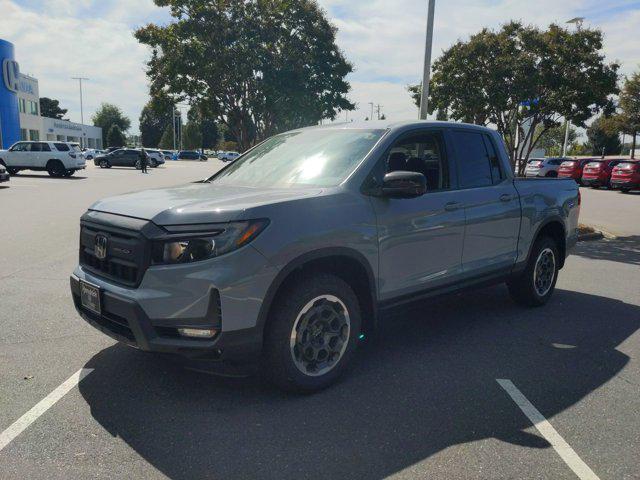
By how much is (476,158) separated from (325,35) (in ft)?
31.1

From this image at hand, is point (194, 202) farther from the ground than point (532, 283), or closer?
farther from the ground

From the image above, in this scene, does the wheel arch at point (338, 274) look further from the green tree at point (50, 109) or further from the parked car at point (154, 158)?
the green tree at point (50, 109)

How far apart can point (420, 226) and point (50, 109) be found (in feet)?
429

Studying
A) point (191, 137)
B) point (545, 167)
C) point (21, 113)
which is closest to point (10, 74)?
point (21, 113)

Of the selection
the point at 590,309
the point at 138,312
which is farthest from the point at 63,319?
the point at 590,309

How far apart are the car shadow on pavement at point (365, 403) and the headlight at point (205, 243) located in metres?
1.02

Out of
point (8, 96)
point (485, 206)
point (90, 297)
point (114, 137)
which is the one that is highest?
point (8, 96)

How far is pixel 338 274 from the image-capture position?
12.6 feet

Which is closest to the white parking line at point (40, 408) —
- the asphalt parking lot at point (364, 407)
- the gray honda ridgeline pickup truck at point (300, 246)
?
the asphalt parking lot at point (364, 407)

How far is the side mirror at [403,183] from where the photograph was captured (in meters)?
3.74

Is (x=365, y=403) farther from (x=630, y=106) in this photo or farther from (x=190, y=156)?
(x=190, y=156)

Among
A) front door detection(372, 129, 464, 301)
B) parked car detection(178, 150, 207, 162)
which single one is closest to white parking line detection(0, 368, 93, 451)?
front door detection(372, 129, 464, 301)

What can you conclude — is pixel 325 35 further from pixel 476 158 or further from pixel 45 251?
pixel 476 158

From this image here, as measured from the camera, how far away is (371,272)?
385cm
